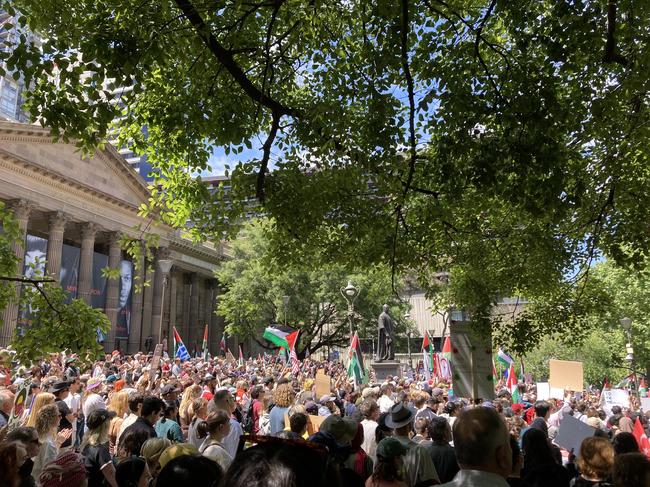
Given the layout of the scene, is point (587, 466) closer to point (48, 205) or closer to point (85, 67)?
point (85, 67)

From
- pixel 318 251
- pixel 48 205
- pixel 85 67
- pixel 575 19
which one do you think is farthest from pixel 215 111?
pixel 48 205

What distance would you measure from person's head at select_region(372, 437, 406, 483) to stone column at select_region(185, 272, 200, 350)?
56.7m

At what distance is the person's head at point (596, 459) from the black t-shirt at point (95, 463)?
4339 millimetres

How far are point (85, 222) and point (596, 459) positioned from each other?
140ft

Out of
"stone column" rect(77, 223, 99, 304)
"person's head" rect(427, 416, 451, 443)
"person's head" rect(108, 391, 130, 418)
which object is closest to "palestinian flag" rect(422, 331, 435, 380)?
"person's head" rect(108, 391, 130, 418)

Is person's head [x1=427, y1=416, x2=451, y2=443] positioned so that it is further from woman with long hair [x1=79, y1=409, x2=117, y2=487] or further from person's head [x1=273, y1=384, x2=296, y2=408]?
person's head [x1=273, y1=384, x2=296, y2=408]

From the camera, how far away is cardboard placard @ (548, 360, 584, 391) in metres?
13.6

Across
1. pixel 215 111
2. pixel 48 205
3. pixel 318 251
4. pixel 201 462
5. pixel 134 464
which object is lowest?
pixel 134 464

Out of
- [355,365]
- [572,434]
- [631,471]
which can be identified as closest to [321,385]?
[572,434]

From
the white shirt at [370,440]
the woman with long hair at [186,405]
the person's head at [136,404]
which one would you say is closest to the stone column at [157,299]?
the woman with long hair at [186,405]

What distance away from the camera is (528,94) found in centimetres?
673

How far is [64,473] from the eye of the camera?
4.02m

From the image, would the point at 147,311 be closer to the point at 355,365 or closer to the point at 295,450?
the point at 355,365

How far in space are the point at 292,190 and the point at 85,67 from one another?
3.58 m
